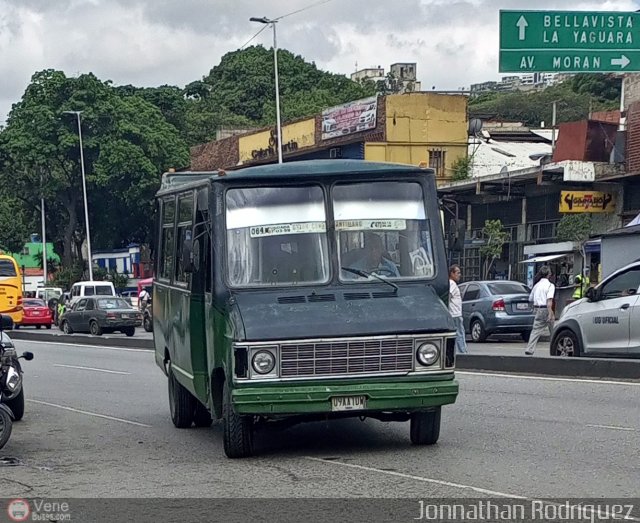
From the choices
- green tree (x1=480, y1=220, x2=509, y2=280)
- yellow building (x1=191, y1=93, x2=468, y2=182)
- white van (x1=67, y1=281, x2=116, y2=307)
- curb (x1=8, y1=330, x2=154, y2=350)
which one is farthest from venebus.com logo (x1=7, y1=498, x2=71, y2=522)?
white van (x1=67, y1=281, x2=116, y2=307)

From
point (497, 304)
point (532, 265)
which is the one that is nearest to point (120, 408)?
point (497, 304)

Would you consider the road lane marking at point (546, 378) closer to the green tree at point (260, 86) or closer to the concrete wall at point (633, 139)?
the concrete wall at point (633, 139)

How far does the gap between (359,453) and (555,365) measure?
26.1 ft

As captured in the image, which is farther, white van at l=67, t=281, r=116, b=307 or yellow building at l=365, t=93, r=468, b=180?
white van at l=67, t=281, r=116, b=307

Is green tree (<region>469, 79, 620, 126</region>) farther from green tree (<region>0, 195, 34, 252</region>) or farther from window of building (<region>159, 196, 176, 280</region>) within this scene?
window of building (<region>159, 196, 176, 280</region>)

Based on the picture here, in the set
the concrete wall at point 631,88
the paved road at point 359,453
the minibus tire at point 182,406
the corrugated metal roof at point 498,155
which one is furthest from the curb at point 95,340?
the concrete wall at point 631,88

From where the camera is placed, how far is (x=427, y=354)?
31.8ft

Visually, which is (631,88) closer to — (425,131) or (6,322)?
(425,131)

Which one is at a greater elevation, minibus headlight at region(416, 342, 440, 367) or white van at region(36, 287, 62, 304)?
minibus headlight at region(416, 342, 440, 367)

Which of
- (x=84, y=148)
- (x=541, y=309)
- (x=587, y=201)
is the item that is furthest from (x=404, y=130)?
(x=541, y=309)

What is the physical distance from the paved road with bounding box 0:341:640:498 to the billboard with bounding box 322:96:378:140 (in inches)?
1363

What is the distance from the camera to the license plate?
31.2ft

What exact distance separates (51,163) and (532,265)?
35.6 m

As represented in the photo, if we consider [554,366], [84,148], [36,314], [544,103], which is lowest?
[36,314]
